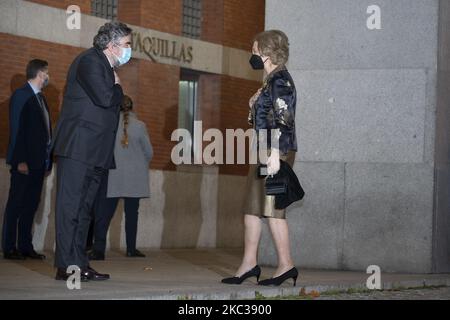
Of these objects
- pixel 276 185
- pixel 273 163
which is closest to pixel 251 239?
pixel 276 185

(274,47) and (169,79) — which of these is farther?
(169,79)

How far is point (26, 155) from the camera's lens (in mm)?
15695

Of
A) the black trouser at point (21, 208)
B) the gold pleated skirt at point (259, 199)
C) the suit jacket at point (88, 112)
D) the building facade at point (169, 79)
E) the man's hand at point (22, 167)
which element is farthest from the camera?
the building facade at point (169, 79)

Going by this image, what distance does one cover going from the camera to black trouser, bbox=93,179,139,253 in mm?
16625

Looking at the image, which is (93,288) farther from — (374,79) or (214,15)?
(214,15)

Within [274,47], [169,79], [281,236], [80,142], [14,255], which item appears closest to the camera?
[80,142]

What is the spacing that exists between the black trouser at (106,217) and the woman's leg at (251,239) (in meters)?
4.55

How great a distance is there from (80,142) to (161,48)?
33.0ft

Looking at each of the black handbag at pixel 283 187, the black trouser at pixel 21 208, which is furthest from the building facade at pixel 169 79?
the black handbag at pixel 283 187

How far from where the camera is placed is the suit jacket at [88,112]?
1146cm

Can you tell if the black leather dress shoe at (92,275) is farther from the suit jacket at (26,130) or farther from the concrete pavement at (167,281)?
the suit jacket at (26,130)

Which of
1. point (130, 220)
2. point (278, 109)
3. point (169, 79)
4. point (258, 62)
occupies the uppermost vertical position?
point (169, 79)

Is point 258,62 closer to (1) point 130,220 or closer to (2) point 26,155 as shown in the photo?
(2) point 26,155
